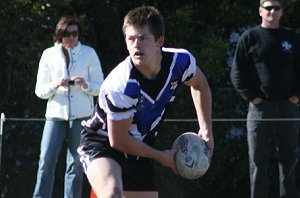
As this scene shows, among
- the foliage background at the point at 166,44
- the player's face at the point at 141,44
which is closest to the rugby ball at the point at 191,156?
the player's face at the point at 141,44

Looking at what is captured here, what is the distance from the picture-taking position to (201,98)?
656 centimetres

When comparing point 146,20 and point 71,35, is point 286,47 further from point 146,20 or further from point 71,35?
point 146,20

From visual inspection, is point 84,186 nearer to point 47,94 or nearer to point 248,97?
point 47,94

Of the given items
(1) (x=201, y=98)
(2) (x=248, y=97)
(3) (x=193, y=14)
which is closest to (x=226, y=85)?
(3) (x=193, y=14)

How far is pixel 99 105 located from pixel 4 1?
471 cm

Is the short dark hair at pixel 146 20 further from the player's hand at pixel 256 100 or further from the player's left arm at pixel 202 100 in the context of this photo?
the player's hand at pixel 256 100

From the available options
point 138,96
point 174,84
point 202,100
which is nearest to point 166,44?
point 202,100

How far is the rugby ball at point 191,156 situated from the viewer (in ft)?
19.7

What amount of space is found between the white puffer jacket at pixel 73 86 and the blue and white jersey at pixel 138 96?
2496 mm

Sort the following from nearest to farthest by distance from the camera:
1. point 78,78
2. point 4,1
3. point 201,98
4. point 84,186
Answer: point 201,98, point 78,78, point 84,186, point 4,1

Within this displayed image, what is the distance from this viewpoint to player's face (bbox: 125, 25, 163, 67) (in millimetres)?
5832

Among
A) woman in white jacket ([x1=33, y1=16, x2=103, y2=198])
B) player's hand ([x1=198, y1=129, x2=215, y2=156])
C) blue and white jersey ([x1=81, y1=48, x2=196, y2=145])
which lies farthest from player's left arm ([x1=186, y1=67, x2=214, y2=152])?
woman in white jacket ([x1=33, y1=16, x2=103, y2=198])

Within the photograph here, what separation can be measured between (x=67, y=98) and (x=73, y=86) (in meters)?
0.13

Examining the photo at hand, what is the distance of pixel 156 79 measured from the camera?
604cm
